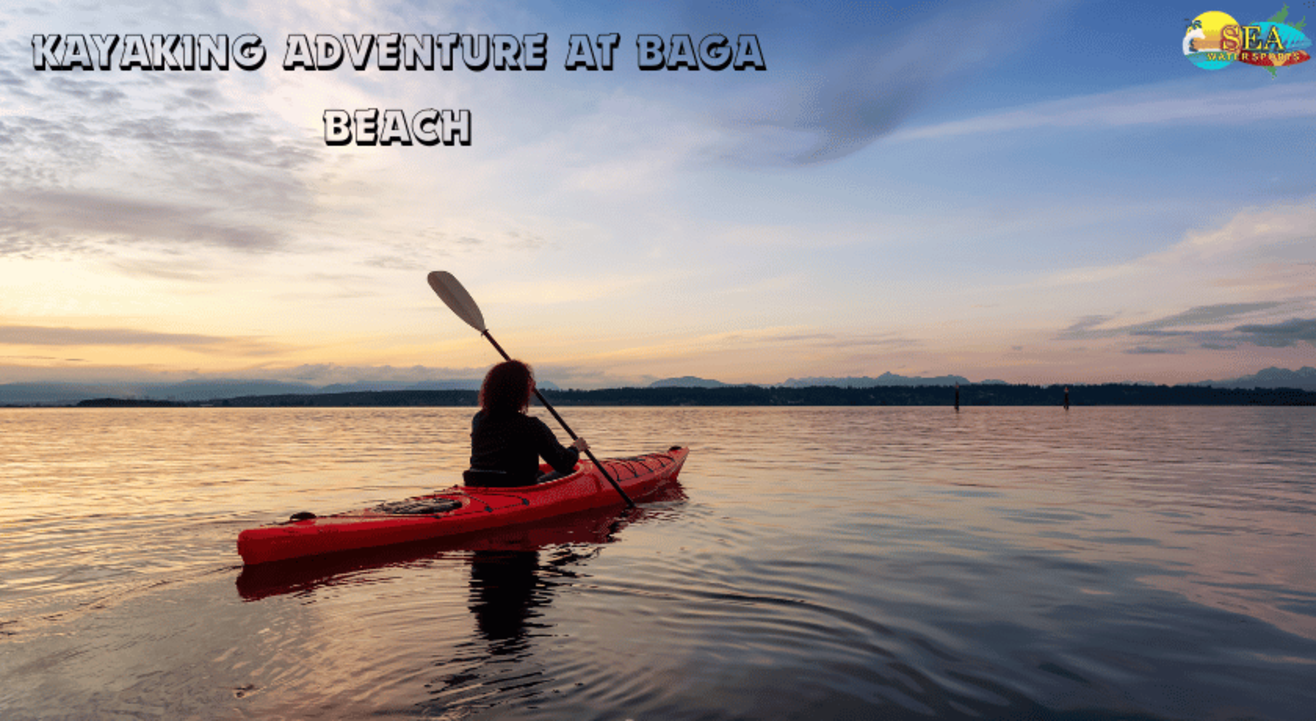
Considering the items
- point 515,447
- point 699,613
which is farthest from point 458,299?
point 699,613

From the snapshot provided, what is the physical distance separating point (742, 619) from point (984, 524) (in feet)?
17.3

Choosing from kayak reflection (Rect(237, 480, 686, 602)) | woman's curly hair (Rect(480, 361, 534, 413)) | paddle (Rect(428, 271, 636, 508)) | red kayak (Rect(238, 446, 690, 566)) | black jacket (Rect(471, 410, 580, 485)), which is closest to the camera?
kayak reflection (Rect(237, 480, 686, 602))

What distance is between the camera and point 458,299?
11.4 m

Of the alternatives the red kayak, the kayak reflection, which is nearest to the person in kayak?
the red kayak

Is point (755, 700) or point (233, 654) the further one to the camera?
point (233, 654)

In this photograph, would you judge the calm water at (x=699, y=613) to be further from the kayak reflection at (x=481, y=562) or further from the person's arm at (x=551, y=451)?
the person's arm at (x=551, y=451)

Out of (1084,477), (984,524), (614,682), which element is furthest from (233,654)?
(1084,477)

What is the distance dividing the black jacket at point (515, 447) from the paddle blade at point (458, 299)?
10.1 ft

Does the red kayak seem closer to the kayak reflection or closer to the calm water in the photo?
the kayak reflection

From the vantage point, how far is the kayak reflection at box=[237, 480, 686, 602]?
19.0 ft

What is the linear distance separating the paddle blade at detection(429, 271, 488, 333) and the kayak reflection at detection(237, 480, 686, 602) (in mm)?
3572

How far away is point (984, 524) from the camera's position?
893cm

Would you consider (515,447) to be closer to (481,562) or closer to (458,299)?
(481,562)

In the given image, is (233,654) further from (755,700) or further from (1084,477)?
(1084,477)
